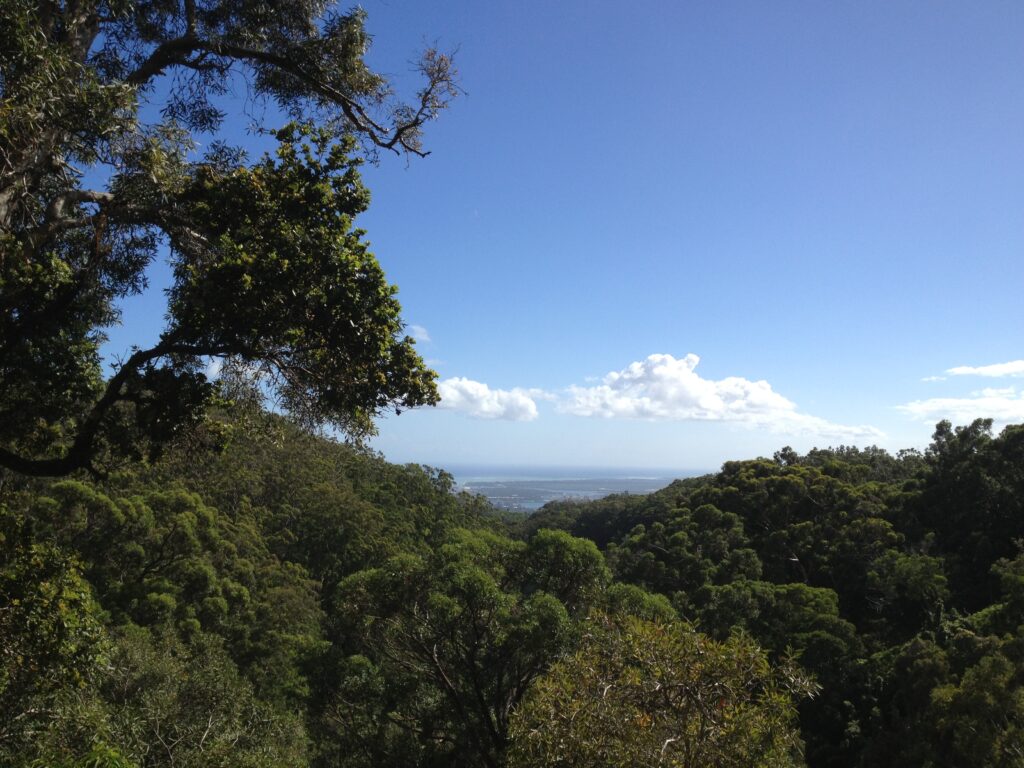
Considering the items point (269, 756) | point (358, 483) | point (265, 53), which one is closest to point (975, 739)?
point (269, 756)

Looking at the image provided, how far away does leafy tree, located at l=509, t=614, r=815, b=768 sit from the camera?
4.16m

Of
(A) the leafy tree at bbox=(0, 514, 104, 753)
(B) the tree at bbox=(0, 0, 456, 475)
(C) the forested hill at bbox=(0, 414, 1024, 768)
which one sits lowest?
(C) the forested hill at bbox=(0, 414, 1024, 768)

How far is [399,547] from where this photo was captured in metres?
33.0

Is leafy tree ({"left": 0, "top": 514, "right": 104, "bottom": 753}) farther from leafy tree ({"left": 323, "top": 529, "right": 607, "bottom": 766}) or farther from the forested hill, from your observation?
leafy tree ({"left": 323, "top": 529, "right": 607, "bottom": 766})

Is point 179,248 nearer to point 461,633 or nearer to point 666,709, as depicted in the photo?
point 666,709

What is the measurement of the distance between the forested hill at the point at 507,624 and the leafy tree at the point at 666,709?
0.02 m

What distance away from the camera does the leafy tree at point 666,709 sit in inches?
164

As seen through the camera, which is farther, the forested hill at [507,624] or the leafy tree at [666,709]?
the forested hill at [507,624]

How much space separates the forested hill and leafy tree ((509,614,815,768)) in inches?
0.8

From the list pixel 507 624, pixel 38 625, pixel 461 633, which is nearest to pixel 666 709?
pixel 38 625

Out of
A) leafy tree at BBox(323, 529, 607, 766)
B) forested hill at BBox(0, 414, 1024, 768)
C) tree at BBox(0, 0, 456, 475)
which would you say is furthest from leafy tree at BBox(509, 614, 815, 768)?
leafy tree at BBox(323, 529, 607, 766)

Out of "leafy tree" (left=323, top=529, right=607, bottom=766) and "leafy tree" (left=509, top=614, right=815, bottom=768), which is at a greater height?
"leafy tree" (left=509, top=614, right=815, bottom=768)

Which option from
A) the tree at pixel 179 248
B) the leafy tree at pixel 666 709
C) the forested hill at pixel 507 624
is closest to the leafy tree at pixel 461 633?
the forested hill at pixel 507 624

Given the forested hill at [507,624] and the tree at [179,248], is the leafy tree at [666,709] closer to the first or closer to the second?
the forested hill at [507,624]
